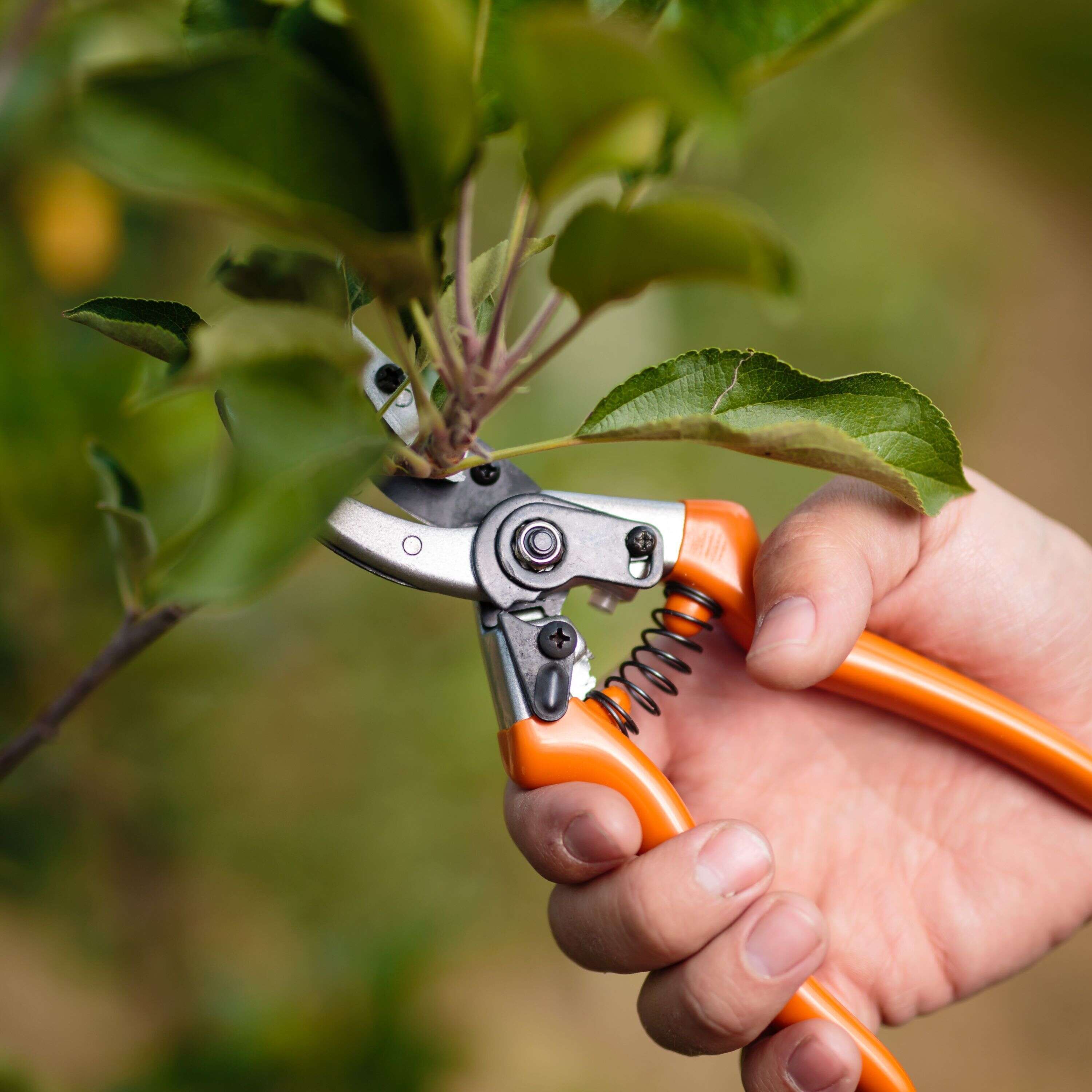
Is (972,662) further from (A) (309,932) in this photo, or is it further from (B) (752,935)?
(A) (309,932)

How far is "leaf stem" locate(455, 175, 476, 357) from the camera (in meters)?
0.41

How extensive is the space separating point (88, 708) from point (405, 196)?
1.06m

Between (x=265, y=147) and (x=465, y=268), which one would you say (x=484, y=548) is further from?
(x=265, y=147)

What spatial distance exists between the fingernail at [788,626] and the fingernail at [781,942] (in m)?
0.22

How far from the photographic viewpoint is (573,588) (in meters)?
0.71

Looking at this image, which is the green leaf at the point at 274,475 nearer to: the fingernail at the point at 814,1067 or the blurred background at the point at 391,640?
the blurred background at the point at 391,640

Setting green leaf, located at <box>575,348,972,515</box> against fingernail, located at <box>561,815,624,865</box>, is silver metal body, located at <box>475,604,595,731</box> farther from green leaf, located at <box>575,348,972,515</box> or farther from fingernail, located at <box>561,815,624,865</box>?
green leaf, located at <box>575,348,972,515</box>

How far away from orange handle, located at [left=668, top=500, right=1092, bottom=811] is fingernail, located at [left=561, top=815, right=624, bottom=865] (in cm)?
16

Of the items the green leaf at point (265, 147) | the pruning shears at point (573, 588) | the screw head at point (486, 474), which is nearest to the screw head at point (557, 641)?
the pruning shears at point (573, 588)

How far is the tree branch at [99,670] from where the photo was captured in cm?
54

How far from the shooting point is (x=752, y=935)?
71cm

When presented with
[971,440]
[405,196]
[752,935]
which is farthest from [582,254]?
[971,440]

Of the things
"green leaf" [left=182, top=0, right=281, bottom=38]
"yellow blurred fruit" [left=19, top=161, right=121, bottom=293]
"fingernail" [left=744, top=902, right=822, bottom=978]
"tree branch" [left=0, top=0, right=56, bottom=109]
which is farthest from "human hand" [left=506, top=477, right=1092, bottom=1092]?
"yellow blurred fruit" [left=19, top=161, right=121, bottom=293]

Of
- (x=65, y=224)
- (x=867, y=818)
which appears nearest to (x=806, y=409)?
(x=867, y=818)
